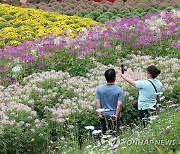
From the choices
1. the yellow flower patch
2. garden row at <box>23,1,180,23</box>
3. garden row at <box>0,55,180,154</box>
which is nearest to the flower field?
garden row at <box>0,55,180,154</box>

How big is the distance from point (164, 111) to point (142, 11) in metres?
12.0

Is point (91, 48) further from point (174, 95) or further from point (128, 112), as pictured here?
point (128, 112)

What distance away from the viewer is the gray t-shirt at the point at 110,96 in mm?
6484

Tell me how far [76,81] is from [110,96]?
223cm

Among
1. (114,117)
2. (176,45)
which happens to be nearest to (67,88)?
(114,117)

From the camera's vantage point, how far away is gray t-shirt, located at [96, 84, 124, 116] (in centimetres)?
648

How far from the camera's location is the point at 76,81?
341 inches

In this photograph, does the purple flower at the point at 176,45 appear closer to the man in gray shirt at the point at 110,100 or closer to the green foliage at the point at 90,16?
the man in gray shirt at the point at 110,100

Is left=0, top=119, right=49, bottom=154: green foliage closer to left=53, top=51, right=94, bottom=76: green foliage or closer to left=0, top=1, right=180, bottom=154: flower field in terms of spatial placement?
left=0, top=1, right=180, bottom=154: flower field

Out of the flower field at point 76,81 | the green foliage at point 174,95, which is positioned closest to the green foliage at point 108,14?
the flower field at point 76,81

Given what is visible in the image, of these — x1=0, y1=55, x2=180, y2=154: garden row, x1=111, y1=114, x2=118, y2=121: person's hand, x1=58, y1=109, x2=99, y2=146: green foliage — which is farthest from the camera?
x1=58, y1=109, x2=99, y2=146: green foliage

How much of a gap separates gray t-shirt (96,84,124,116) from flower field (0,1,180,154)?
33 cm

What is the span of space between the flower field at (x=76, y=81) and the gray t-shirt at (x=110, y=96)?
0.33 meters

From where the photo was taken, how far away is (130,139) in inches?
209
